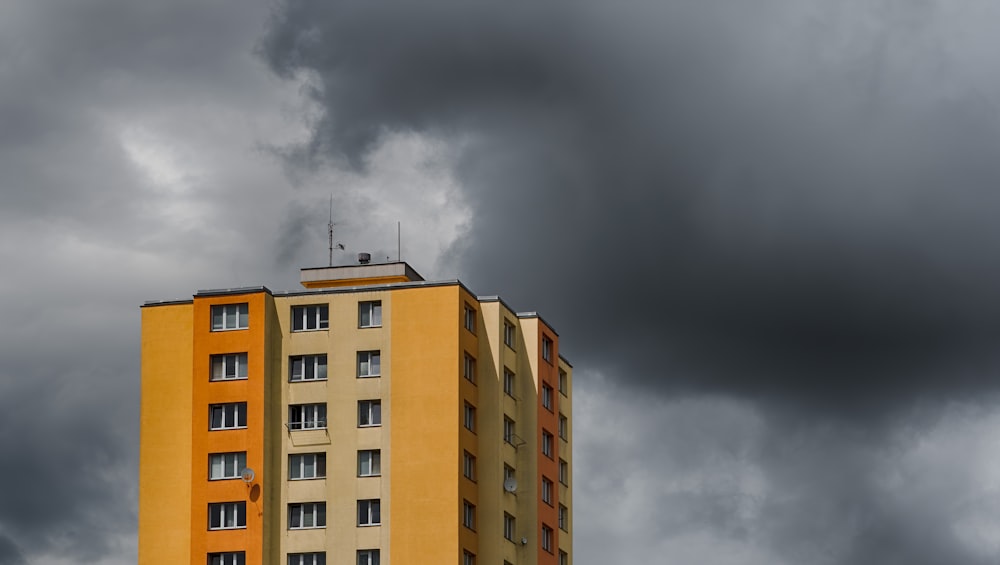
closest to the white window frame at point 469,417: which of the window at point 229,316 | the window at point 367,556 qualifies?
the window at point 367,556

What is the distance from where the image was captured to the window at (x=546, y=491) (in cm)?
Result: 12300

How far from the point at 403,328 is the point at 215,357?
444 inches

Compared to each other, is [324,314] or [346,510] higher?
[324,314]

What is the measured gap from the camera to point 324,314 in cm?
11669

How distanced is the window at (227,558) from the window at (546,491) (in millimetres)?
19989

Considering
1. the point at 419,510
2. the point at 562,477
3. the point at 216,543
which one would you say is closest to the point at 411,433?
the point at 419,510

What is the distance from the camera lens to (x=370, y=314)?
116 metres

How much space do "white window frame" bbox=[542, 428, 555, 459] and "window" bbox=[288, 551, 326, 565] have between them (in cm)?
1718

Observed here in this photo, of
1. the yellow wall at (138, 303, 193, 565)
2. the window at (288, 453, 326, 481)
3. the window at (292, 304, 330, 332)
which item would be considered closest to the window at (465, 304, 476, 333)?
the window at (292, 304, 330, 332)

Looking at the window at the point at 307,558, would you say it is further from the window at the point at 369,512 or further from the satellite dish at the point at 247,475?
the satellite dish at the point at 247,475

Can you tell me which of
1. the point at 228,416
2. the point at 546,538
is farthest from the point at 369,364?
the point at 546,538

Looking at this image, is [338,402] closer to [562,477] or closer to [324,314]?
[324,314]

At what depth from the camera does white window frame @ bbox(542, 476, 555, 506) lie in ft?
404

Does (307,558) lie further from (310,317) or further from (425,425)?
(310,317)
